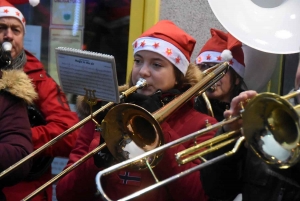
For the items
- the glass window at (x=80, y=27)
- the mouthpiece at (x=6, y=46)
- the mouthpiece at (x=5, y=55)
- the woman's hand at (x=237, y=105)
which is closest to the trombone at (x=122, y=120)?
the woman's hand at (x=237, y=105)

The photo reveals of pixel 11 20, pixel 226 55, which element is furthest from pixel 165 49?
pixel 11 20

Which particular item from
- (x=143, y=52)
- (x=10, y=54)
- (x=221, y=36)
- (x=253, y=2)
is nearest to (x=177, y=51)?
(x=143, y=52)

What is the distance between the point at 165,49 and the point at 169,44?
54mm

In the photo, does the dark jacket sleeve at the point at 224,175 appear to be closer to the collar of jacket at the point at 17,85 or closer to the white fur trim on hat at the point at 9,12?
the collar of jacket at the point at 17,85

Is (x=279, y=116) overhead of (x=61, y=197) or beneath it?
overhead

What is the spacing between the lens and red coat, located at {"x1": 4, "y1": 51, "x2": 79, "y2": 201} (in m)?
3.65

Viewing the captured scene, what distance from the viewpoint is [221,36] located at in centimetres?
398

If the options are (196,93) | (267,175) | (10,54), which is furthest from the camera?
(10,54)

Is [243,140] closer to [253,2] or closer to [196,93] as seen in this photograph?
[196,93]

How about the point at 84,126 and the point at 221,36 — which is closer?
the point at 84,126

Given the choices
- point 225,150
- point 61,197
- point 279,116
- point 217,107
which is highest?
point 279,116

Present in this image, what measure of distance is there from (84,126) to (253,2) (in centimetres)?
104

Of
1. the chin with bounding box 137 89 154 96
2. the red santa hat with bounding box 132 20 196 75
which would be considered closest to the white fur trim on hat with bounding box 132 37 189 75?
the red santa hat with bounding box 132 20 196 75

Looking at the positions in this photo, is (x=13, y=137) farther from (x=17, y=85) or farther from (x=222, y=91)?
(x=222, y=91)
